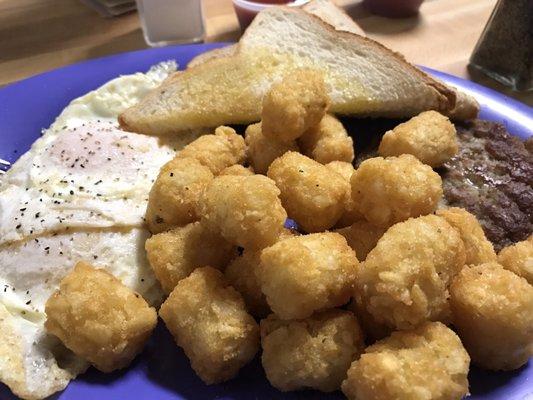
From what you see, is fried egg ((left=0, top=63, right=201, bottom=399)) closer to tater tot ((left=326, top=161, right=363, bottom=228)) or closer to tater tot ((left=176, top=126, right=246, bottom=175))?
tater tot ((left=176, top=126, right=246, bottom=175))

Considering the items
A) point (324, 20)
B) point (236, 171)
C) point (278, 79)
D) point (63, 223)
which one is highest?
point (324, 20)

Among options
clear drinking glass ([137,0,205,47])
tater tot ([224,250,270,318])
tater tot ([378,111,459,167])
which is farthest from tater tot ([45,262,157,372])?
clear drinking glass ([137,0,205,47])

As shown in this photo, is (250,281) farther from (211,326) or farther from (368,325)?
(368,325)

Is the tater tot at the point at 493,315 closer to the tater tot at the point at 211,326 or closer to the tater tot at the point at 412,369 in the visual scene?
the tater tot at the point at 412,369

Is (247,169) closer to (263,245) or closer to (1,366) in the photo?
(263,245)

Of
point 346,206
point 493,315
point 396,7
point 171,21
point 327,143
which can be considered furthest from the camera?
point 396,7

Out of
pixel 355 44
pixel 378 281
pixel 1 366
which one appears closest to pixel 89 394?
pixel 1 366

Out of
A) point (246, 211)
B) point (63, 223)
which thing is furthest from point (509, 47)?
point (63, 223)
